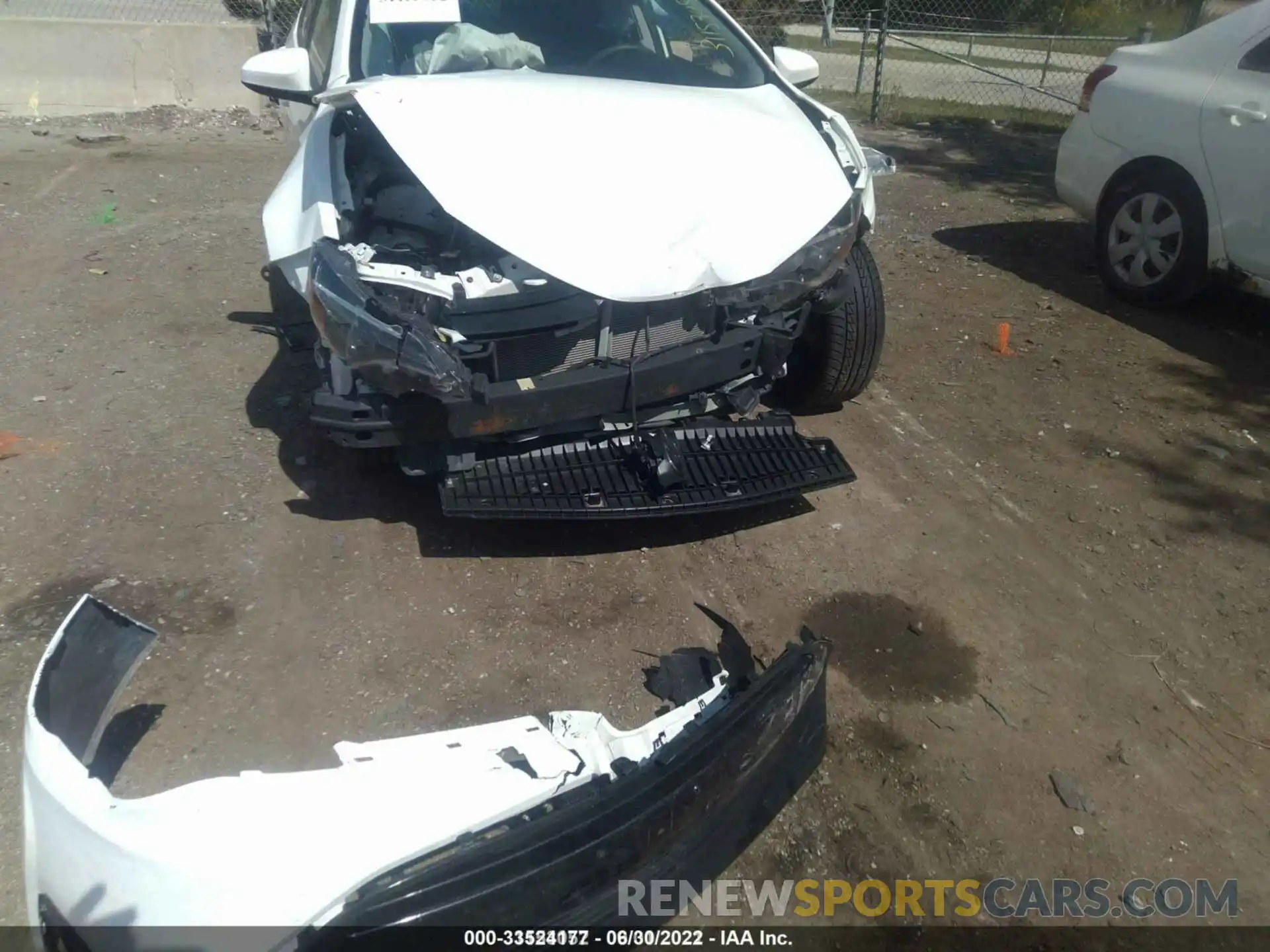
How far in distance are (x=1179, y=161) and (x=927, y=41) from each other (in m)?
11.7

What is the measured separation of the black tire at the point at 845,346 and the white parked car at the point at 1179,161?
2178 millimetres

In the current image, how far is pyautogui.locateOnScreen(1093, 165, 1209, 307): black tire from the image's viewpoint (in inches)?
211

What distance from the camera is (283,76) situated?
4.07 meters

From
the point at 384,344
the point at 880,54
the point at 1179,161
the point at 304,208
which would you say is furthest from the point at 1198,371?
the point at 880,54

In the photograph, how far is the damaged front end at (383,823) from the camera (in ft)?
5.77

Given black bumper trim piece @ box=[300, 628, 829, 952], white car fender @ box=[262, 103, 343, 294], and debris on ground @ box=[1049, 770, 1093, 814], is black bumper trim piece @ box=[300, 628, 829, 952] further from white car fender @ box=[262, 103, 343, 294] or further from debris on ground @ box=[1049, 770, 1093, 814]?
white car fender @ box=[262, 103, 343, 294]

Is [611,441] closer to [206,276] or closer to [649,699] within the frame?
[649,699]

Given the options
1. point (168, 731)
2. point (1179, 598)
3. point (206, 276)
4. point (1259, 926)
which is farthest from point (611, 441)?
point (206, 276)

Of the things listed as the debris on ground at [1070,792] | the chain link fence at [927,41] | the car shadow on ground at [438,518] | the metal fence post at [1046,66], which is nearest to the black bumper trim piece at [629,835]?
the debris on ground at [1070,792]

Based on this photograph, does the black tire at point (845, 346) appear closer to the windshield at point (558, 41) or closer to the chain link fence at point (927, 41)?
the windshield at point (558, 41)

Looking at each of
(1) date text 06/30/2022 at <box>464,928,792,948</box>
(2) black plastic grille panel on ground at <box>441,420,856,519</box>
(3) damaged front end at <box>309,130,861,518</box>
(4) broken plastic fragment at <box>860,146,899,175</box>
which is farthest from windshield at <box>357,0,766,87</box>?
(1) date text 06/30/2022 at <box>464,928,792,948</box>

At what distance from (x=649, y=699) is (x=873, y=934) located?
2.92 feet

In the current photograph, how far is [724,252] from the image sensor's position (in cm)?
323

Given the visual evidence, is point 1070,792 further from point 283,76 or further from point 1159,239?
point 1159,239
